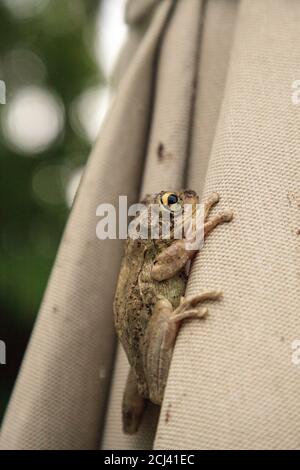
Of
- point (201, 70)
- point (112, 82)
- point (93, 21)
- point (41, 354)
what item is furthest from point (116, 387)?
point (93, 21)

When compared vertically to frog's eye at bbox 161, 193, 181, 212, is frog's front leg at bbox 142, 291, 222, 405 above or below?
below

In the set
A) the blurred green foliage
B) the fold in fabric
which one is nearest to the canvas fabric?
the fold in fabric

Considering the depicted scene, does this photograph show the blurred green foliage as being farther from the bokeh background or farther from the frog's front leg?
the frog's front leg

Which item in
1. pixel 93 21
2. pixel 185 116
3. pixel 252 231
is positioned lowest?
pixel 252 231

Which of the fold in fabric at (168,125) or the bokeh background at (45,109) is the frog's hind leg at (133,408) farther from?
the bokeh background at (45,109)

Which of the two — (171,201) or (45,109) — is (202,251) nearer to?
(171,201)

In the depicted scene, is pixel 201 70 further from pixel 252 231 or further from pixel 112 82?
pixel 252 231
